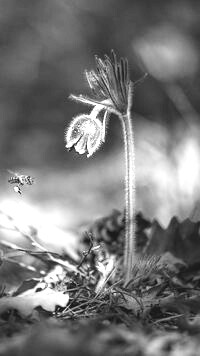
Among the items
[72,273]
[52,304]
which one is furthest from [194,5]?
[52,304]

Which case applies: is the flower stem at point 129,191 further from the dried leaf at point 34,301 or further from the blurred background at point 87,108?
the blurred background at point 87,108

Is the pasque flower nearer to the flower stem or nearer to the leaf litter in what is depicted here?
the flower stem

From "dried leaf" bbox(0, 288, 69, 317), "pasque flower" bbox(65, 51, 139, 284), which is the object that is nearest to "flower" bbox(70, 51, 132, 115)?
Result: "pasque flower" bbox(65, 51, 139, 284)

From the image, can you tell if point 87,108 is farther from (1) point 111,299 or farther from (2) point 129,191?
(1) point 111,299

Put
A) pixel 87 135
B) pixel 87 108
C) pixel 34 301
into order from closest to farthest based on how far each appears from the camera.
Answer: pixel 34 301, pixel 87 135, pixel 87 108

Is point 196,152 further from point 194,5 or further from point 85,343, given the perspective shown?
point 85,343

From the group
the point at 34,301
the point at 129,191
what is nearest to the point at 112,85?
the point at 129,191
